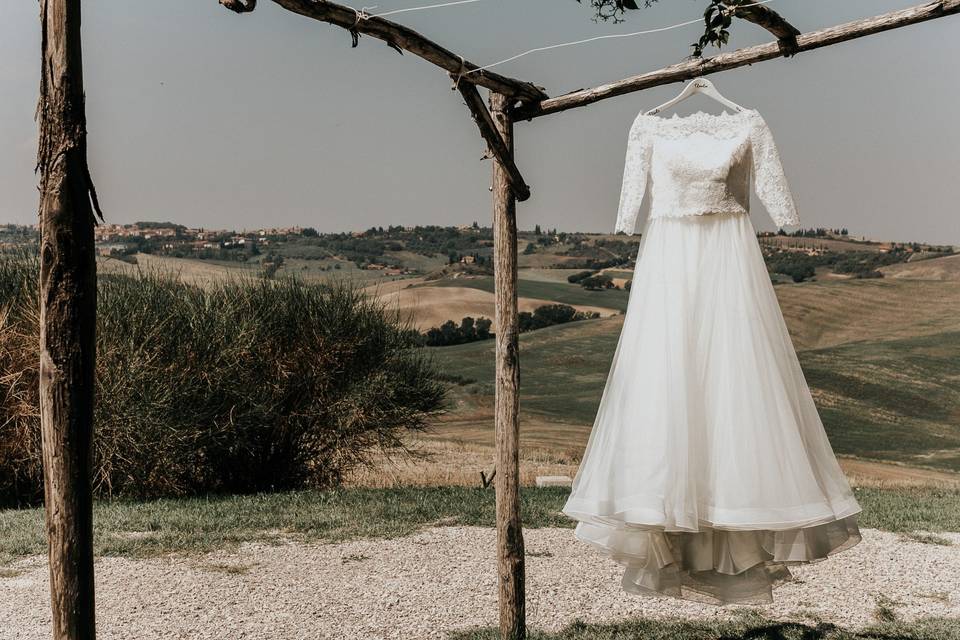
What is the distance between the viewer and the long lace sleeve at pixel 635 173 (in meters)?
3.26

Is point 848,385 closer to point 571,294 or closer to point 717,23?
point 571,294

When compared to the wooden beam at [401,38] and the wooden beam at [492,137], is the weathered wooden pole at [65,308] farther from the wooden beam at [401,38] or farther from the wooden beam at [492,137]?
the wooden beam at [492,137]

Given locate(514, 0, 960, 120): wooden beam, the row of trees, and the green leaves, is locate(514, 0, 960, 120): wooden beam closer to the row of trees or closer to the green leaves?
the green leaves

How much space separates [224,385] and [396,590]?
412cm

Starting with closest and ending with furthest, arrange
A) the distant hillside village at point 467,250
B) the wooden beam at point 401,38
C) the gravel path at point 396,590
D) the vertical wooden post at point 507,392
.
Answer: the wooden beam at point 401,38 < the vertical wooden post at point 507,392 < the gravel path at point 396,590 < the distant hillside village at point 467,250

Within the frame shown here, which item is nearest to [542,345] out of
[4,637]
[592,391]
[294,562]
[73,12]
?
[592,391]

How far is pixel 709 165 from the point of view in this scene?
3.12 meters

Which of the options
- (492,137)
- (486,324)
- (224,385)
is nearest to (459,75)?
(492,137)

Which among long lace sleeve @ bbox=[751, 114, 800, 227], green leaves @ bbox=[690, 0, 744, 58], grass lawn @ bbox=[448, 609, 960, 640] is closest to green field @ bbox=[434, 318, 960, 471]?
grass lawn @ bbox=[448, 609, 960, 640]

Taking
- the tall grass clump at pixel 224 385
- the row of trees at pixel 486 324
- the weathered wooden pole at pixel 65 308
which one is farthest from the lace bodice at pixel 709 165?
the row of trees at pixel 486 324

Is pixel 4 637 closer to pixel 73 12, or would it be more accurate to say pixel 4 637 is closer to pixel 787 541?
pixel 73 12

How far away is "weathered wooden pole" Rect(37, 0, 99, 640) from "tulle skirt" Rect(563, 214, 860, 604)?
1546mm

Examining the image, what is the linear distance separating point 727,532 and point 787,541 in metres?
0.20

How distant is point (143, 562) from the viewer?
5.09 metres
